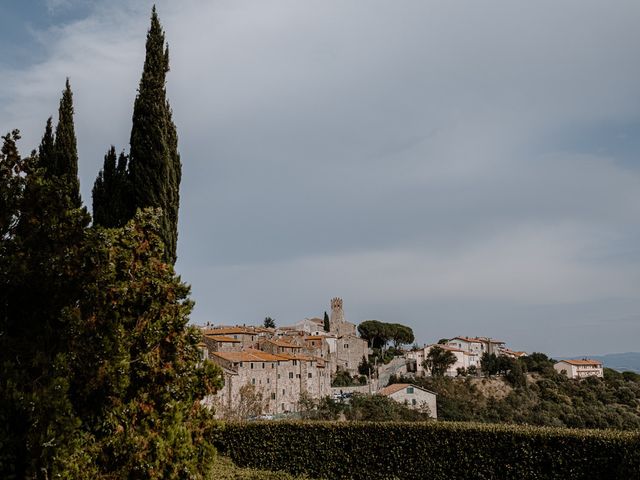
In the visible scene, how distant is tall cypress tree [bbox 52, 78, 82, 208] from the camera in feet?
64.1

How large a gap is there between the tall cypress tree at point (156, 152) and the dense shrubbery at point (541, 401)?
5025cm

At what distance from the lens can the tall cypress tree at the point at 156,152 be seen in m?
17.0

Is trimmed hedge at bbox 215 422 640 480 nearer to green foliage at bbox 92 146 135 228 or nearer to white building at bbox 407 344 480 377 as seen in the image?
green foliage at bbox 92 146 135 228

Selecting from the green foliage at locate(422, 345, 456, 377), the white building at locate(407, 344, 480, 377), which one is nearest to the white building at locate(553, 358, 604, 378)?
the white building at locate(407, 344, 480, 377)

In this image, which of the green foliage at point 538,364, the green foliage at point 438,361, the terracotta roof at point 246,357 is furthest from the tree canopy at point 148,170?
the green foliage at point 538,364

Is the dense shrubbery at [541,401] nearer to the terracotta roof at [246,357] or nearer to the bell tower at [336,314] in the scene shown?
the terracotta roof at [246,357]

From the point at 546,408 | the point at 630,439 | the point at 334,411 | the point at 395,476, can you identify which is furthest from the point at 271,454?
the point at 546,408

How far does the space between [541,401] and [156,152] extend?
72.4 meters

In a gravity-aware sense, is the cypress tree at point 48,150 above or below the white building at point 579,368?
above

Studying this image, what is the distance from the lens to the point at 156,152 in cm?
1738

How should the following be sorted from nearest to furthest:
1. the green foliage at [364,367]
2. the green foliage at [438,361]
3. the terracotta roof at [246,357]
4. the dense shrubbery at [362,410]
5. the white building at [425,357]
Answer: the dense shrubbery at [362,410]
the terracotta roof at [246,357]
the green foliage at [438,361]
the white building at [425,357]
the green foliage at [364,367]

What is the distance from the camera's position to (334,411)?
39094 millimetres

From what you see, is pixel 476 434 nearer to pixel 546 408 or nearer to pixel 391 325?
pixel 546 408

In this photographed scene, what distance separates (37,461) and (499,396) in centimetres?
7747
